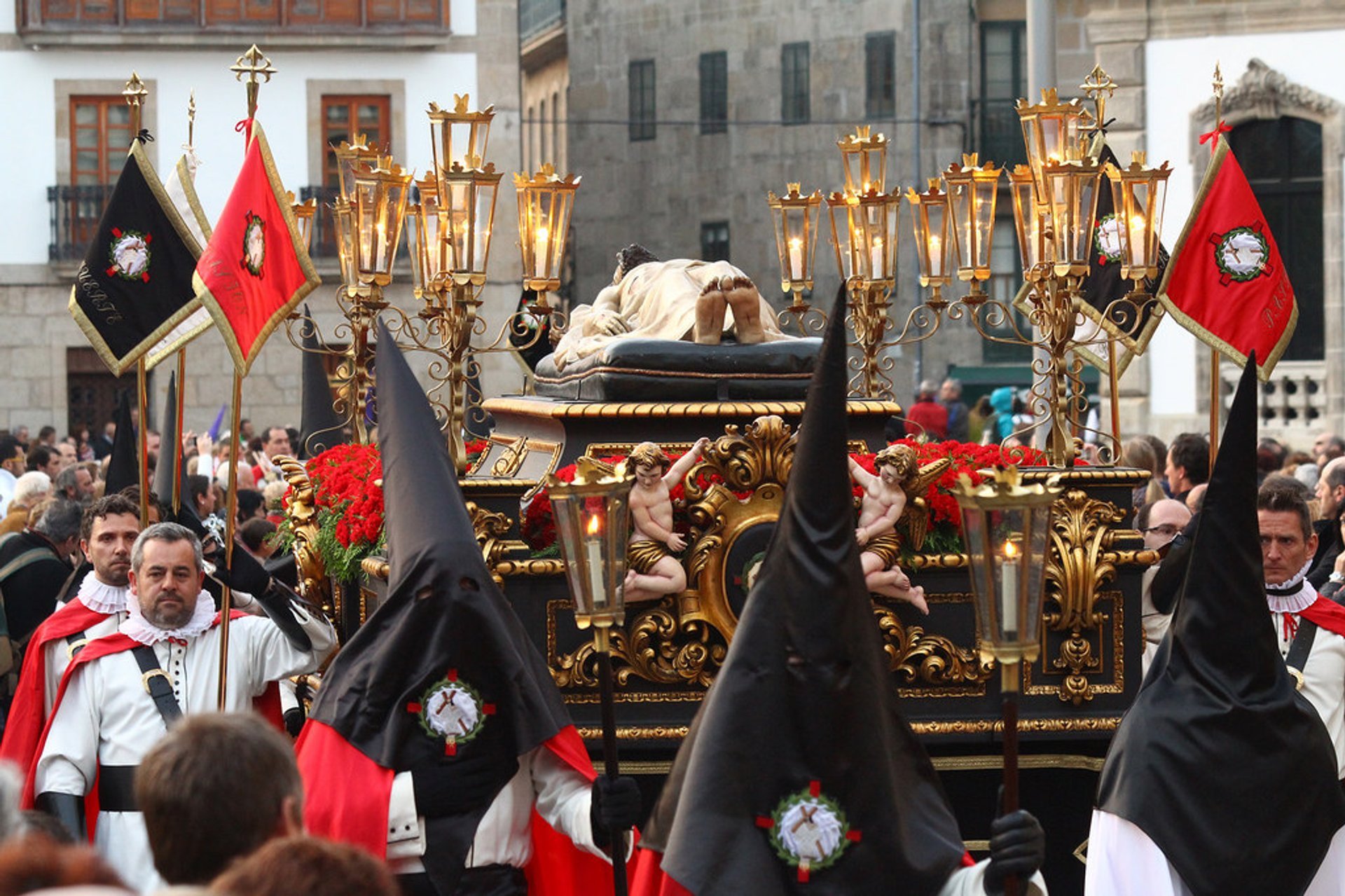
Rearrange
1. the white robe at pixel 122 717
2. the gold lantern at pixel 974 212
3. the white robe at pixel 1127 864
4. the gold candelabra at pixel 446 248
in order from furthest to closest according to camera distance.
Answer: the gold lantern at pixel 974 212
the gold candelabra at pixel 446 248
the white robe at pixel 122 717
the white robe at pixel 1127 864

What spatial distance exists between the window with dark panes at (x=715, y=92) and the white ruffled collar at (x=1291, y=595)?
2823 centimetres

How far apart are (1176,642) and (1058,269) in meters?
2.71

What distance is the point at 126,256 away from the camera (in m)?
8.62

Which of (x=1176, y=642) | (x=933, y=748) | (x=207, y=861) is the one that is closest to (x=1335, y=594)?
(x=933, y=748)

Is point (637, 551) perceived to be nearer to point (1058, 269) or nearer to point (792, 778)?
point (1058, 269)

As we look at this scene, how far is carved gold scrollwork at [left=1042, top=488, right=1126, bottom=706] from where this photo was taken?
7746mm

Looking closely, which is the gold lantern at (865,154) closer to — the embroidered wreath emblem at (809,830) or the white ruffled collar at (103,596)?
the white ruffled collar at (103,596)

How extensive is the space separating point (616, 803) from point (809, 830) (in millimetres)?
769

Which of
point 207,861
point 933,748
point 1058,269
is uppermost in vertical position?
point 1058,269

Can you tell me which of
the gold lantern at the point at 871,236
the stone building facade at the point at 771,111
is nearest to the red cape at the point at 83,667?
the gold lantern at the point at 871,236

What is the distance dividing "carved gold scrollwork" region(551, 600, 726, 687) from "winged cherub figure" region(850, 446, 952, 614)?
0.56 m

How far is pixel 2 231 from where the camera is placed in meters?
27.2

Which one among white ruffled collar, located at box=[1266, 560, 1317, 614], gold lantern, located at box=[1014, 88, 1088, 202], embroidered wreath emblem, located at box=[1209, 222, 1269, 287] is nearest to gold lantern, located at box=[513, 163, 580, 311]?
gold lantern, located at box=[1014, 88, 1088, 202]

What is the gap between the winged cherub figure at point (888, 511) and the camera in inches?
296
